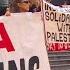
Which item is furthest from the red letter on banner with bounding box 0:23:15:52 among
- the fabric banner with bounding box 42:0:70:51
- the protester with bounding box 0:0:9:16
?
the protester with bounding box 0:0:9:16

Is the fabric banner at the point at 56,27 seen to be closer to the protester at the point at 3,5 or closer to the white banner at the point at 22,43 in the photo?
the white banner at the point at 22,43

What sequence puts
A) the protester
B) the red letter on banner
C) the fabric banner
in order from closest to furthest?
the red letter on banner → the fabric banner → the protester

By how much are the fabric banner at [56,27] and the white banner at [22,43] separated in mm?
198

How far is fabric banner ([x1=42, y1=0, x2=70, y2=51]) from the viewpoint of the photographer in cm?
453

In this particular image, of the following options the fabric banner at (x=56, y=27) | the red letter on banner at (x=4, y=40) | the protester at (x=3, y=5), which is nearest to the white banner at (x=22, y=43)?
the red letter on banner at (x=4, y=40)

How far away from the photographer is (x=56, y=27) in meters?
4.59

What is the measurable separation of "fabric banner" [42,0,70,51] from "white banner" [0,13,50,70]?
198mm

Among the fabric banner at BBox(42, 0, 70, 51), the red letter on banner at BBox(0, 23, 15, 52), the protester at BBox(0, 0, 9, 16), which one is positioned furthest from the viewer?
the protester at BBox(0, 0, 9, 16)

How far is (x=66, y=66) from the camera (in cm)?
465

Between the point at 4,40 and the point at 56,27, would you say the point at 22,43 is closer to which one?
the point at 4,40

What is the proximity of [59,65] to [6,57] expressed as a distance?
820 mm

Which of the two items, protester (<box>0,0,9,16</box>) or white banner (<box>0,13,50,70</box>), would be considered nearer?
white banner (<box>0,13,50,70</box>)

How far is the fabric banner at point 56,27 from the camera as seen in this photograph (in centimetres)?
453

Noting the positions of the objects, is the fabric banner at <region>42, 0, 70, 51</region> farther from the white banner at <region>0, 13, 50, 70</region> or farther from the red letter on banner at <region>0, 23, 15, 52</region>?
the red letter on banner at <region>0, 23, 15, 52</region>
